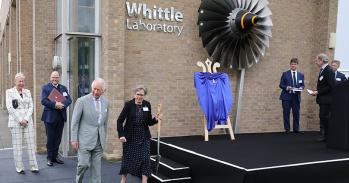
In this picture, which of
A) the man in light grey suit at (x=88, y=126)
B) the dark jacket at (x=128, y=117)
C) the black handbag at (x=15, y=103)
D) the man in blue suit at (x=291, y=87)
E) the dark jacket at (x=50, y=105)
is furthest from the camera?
the man in blue suit at (x=291, y=87)

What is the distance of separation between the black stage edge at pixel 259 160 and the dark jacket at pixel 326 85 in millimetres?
856

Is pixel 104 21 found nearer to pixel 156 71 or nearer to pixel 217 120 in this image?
pixel 156 71

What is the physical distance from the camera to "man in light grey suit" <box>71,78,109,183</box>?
4.48 metres

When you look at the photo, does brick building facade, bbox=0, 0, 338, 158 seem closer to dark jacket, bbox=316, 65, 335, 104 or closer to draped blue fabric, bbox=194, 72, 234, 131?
draped blue fabric, bbox=194, 72, 234, 131

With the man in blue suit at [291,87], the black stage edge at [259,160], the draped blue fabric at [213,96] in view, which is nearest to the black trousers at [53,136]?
the black stage edge at [259,160]

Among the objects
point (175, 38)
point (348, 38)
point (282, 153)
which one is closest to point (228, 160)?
point (282, 153)

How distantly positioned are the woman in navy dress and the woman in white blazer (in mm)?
1939

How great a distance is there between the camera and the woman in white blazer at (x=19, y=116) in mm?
5719

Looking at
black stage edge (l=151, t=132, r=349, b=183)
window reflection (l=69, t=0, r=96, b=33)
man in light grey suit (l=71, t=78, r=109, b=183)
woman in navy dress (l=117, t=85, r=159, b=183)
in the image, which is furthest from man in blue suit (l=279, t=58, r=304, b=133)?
man in light grey suit (l=71, t=78, r=109, b=183)

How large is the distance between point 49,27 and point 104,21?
59.9 inches

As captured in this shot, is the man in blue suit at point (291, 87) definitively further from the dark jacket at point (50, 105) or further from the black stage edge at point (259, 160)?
the dark jacket at point (50, 105)

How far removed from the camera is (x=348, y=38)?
9.59 m

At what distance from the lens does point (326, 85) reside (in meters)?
6.66

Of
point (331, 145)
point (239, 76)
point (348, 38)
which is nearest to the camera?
point (331, 145)
